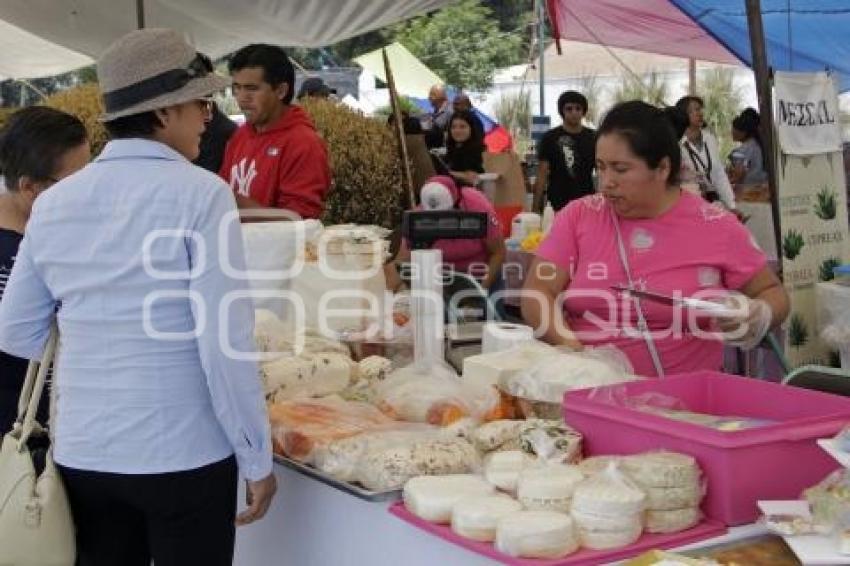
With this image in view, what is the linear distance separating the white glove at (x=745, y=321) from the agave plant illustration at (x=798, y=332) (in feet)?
7.64

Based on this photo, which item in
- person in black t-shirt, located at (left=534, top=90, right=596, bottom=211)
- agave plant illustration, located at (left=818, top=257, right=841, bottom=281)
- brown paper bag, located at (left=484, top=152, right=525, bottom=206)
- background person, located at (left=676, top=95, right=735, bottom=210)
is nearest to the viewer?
agave plant illustration, located at (left=818, top=257, right=841, bottom=281)

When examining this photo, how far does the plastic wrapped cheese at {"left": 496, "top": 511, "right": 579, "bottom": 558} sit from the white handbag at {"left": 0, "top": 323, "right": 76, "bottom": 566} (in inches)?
33.1

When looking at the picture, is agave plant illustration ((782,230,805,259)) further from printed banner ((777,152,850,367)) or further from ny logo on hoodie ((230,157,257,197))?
ny logo on hoodie ((230,157,257,197))

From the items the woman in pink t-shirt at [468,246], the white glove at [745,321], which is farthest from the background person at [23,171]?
the woman in pink t-shirt at [468,246]

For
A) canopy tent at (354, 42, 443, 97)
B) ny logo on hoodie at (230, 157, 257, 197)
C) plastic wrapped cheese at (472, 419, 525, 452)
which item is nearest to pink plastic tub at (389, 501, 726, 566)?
plastic wrapped cheese at (472, 419, 525, 452)

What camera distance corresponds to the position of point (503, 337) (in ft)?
7.92

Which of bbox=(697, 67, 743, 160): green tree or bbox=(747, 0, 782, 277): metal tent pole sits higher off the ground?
bbox=(697, 67, 743, 160): green tree

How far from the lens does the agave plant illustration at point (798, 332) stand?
482 cm

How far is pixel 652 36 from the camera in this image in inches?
432

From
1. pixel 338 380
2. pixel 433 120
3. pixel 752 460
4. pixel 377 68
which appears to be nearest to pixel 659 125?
pixel 338 380

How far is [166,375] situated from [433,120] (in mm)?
10617

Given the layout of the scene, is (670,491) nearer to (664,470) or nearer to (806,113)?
(664,470)

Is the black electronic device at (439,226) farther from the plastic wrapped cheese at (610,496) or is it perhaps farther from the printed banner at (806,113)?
the printed banner at (806,113)

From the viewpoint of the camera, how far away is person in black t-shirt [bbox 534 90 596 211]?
8.29 metres
